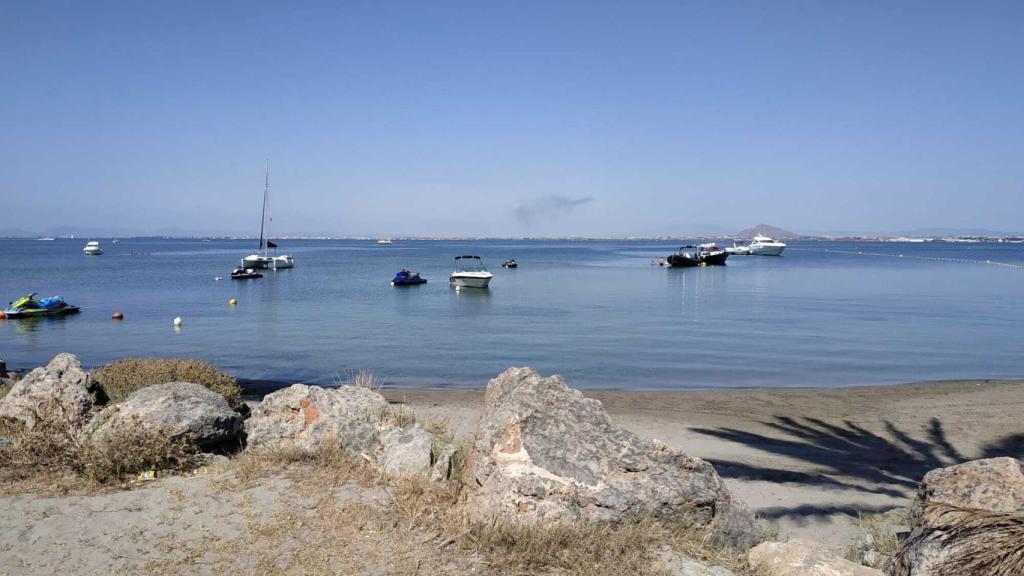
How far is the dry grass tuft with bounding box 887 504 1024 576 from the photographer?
391 cm

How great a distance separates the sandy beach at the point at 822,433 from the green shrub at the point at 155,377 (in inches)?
120

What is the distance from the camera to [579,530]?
508 centimetres

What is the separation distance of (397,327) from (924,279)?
169ft

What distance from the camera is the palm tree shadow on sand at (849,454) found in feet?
33.7

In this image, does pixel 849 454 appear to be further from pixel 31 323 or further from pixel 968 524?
pixel 31 323

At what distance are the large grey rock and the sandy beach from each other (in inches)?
78.1

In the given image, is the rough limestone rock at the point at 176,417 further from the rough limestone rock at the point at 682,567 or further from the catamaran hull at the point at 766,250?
the catamaran hull at the point at 766,250

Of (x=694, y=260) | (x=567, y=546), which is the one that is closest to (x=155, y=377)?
(x=567, y=546)

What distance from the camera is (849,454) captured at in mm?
12281

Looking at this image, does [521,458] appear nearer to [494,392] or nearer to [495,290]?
[494,392]

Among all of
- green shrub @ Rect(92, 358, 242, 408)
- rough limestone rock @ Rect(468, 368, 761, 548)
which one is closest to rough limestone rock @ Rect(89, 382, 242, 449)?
green shrub @ Rect(92, 358, 242, 408)

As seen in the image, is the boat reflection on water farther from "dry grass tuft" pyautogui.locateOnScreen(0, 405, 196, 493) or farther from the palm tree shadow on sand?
the palm tree shadow on sand

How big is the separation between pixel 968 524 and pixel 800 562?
3.45 ft

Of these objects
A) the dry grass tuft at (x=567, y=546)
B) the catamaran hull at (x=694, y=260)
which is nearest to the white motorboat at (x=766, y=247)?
the catamaran hull at (x=694, y=260)
